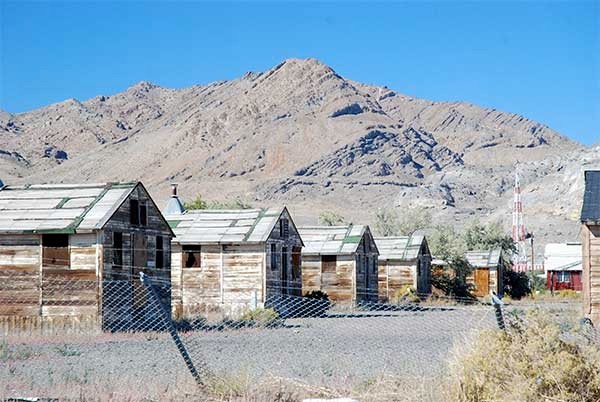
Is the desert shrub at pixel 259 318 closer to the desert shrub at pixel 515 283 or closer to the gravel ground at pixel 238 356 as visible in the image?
the gravel ground at pixel 238 356

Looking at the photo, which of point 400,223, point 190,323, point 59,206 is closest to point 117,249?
point 59,206

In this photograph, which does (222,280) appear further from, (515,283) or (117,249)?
(515,283)

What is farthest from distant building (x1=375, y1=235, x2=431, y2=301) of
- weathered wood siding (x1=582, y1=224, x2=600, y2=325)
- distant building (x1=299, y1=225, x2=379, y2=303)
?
weathered wood siding (x1=582, y1=224, x2=600, y2=325)

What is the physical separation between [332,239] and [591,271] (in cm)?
1875

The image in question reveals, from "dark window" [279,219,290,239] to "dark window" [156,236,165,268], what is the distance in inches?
302

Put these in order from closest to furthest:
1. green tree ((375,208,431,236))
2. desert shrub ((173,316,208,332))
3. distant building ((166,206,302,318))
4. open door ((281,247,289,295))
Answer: desert shrub ((173,316,208,332)) → distant building ((166,206,302,318)) → open door ((281,247,289,295)) → green tree ((375,208,431,236))

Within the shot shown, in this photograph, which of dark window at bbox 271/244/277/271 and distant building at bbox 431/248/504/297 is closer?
dark window at bbox 271/244/277/271

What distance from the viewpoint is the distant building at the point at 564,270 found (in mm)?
73938

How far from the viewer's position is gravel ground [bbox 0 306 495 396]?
13359 millimetres

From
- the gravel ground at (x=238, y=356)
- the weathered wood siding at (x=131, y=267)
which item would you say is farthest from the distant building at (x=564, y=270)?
the weathered wood siding at (x=131, y=267)

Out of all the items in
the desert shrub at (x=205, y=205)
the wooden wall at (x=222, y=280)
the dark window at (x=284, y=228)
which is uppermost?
the desert shrub at (x=205, y=205)

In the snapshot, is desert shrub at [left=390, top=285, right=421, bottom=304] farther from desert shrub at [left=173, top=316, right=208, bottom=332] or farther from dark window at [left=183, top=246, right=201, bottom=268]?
desert shrub at [left=173, top=316, right=208, bottom=332]

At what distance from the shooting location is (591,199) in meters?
27.0

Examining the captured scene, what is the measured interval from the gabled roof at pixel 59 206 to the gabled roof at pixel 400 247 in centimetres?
2516
